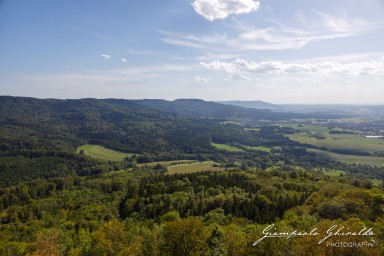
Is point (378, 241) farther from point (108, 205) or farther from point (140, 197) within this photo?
point (108, 205)

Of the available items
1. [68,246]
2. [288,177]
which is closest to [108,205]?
[68,246]
